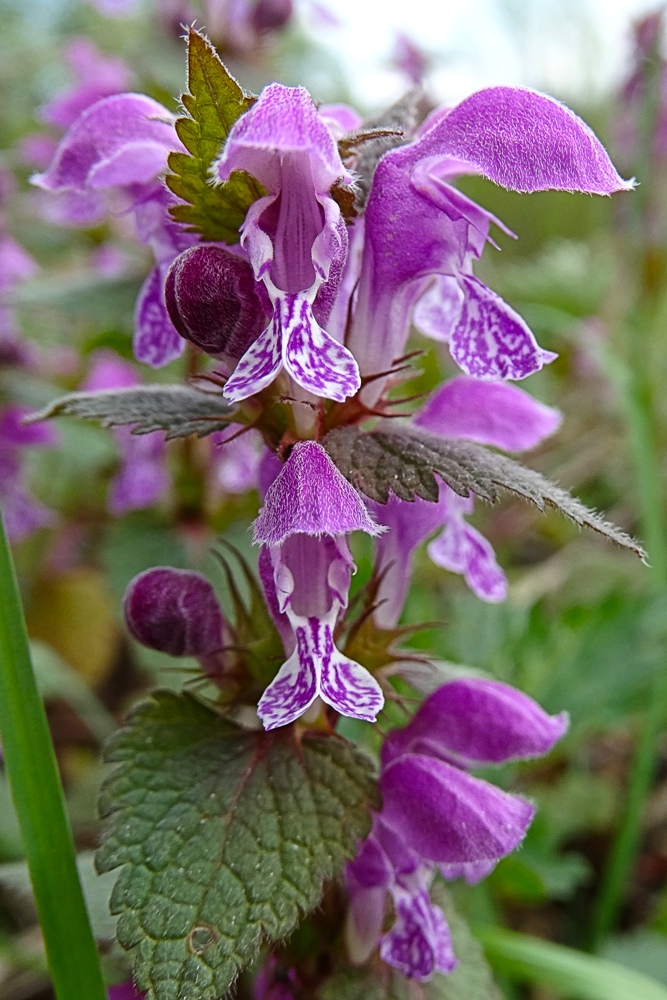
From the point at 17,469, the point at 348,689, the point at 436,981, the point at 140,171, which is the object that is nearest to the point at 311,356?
the point at 348,689

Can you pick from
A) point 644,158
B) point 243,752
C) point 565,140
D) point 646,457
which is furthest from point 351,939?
point 644,158

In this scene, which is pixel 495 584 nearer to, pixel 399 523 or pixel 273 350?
pixel 399 523

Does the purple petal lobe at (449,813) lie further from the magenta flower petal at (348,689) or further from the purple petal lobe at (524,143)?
the purple petal lobe at (524,143)

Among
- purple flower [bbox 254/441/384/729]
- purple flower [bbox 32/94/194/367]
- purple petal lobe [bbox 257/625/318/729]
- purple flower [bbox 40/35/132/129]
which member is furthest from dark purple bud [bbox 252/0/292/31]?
purple petal lobe [bbox 257/625/318/729]

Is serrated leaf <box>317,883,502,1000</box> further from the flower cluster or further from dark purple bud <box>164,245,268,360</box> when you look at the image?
dark purple bud <box>164,245,268,360</box>

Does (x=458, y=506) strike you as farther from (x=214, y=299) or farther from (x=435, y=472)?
(x=214, y=299)

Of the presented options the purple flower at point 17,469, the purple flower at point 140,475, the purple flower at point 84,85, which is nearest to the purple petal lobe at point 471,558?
the purple flower at point 140,475
